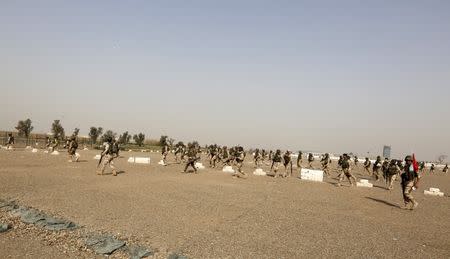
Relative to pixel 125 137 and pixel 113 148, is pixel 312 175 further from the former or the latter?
pixel 125 137

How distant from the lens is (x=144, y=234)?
10422 mm

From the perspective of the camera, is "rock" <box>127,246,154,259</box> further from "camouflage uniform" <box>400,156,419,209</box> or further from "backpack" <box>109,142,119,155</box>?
"backpack" <box>109,142,119,155</box>

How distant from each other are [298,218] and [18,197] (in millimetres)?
9754

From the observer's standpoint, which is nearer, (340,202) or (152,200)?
(152,200)

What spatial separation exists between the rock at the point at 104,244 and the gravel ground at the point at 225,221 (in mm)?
294

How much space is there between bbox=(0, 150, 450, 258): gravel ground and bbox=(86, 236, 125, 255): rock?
294 mm

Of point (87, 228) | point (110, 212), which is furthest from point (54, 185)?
point (87, 228)

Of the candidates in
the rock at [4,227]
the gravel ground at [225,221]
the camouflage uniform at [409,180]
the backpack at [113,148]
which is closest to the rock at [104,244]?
the gravel ground at [225,221]

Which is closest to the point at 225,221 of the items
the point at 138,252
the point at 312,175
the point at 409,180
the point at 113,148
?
the point at 138,252

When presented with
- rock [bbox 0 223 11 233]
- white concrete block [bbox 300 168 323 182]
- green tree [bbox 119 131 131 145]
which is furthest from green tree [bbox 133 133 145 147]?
rock [bbox 0 223 11 233]

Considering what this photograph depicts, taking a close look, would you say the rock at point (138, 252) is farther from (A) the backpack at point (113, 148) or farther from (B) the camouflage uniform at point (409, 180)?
(A) the backpack at point (113, 148)

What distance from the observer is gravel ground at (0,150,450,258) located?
31.6 feet

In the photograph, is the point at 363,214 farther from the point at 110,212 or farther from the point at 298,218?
the point at 110,212

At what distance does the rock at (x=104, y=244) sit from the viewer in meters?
9.18
